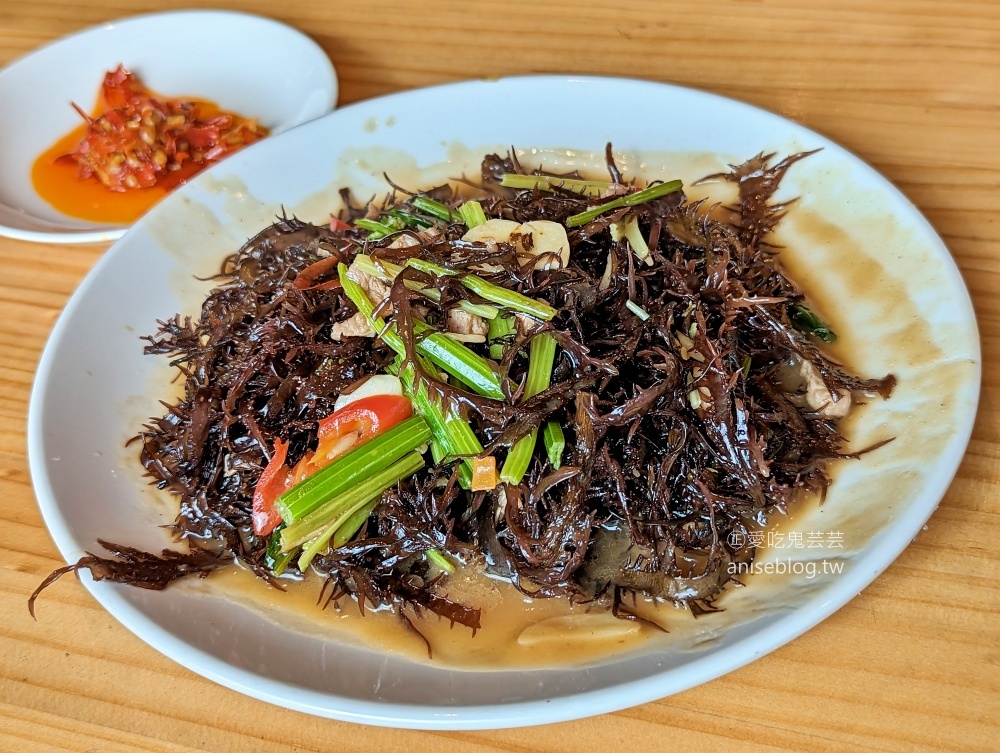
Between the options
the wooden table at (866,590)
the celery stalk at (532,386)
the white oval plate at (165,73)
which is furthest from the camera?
the white oval plate at (165,73)

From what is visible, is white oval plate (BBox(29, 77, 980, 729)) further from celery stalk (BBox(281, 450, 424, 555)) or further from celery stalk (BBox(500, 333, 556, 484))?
celery stalk (BBox(500, 333, 556, 484))

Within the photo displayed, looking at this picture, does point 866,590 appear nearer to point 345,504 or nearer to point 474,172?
point 345,504

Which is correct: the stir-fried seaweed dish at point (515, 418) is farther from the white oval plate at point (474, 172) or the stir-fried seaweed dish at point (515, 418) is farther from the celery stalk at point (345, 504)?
the white oval plate at point (474, 172)

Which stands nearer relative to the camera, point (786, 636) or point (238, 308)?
point (786, 636)

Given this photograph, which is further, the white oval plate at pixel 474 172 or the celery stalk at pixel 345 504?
the celery stalk at pixel 345 504

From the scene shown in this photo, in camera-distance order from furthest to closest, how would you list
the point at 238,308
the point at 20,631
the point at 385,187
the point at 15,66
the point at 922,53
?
the point at 15,66 < the point at 922,53 < the point at 385,187 < the point at 238,308 < the point at 20,631

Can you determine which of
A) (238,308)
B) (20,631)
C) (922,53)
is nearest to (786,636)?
(238,308)

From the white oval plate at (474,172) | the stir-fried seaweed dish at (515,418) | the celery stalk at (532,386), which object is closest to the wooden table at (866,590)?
the white oval plate at (474,172)

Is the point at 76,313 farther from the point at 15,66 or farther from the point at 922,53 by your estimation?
the point at 922,53
